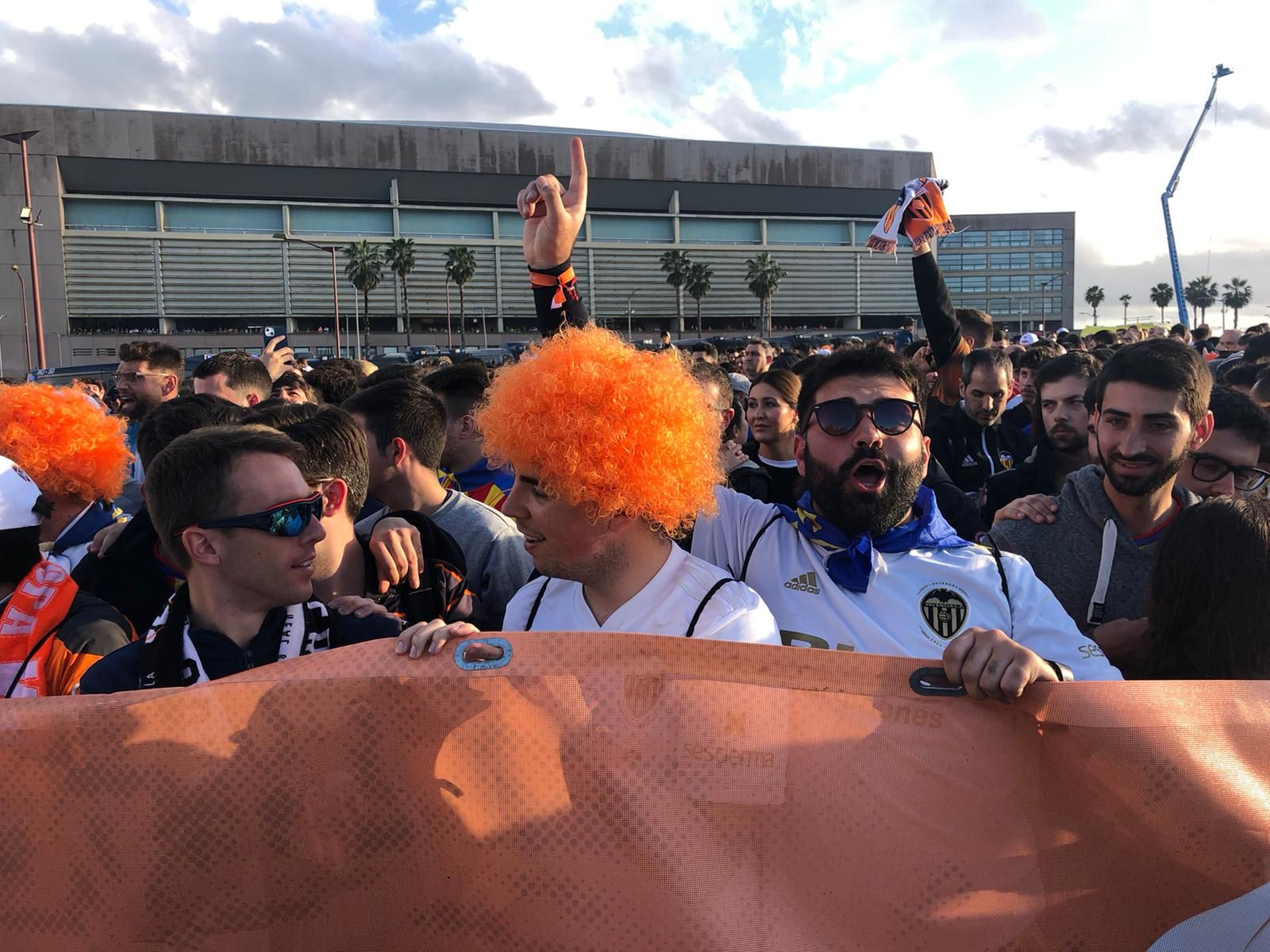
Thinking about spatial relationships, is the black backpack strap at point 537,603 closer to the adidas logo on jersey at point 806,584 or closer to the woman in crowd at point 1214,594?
the adidas logo on jersey at point 806,584

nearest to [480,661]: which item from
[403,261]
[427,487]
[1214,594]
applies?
[1214,594]

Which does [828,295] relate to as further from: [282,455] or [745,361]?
[282,455]

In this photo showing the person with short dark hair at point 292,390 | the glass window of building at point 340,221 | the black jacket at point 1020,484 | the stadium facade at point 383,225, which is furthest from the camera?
the glass window of building at point 340,221

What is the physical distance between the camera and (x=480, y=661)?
1892mm

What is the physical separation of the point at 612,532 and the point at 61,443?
2807mm

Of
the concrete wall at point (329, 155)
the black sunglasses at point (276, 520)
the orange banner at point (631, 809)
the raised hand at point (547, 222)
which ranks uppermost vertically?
the concrete wall at point (329, 155)

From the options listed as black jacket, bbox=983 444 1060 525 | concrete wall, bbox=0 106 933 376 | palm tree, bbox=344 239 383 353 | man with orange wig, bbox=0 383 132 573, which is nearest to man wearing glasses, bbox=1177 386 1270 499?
black jacket, bbox=983 444 1060 525

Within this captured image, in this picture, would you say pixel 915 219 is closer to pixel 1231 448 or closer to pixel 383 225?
pixel 1231 448

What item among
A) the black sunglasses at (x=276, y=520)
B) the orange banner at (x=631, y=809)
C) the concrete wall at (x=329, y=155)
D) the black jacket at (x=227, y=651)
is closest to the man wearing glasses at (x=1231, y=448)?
the orange banner at (x=631, y=809)

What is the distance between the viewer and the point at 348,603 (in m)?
2.55

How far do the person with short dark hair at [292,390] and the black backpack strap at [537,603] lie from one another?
192 inches

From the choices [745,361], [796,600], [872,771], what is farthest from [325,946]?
[745,361]

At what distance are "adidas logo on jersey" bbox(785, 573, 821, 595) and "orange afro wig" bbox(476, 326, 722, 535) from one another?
381 millimetres

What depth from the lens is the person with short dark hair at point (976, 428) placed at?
602cm
